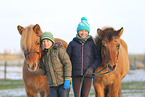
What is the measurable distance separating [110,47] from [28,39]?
156 cm

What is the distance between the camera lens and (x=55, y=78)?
389cm

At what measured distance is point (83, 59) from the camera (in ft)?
13.6

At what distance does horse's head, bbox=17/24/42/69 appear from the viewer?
3.89m

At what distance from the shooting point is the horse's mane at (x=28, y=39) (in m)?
3.96

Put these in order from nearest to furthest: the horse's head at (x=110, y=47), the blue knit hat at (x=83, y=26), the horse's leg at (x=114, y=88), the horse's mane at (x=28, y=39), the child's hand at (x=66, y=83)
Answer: the child's hand at (x=66, y=83) → the horse's mane at (x=28, y=39) → the horse's head at (x=110, y=47) → the blue knit hat at (x=83, y=26) → the horse's leg at (x=114, y=88)

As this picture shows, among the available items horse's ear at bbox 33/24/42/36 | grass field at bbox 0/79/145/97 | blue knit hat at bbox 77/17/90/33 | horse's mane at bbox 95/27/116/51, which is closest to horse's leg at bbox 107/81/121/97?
horse's mane at bbox 95/27/116/51

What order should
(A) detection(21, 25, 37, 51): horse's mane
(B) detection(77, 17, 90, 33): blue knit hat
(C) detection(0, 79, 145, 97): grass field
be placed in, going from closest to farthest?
1. (A) detection(21, 25, 37, 51): horse's mane
2. (B) detection(77, 17, 90, 33): blue knit hat
3. (C) detection(0, 79, 145, 97): grass field

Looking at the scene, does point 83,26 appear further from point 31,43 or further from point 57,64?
point 31,43

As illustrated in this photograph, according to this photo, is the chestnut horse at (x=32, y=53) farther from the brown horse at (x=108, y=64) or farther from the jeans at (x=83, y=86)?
the brown horse at (x=108, y=64)

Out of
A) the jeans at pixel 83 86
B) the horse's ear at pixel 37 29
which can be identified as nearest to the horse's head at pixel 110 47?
the jeans at pixel 83 86

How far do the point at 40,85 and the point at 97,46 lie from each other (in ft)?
4.71

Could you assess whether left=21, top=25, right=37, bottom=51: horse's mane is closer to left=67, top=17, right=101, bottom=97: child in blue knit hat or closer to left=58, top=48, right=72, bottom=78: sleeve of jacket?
left=58, top=48, right=72, bottom=78: sleeve of jacket

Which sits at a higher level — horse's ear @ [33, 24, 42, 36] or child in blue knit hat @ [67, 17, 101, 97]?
horse's ear @ [33, 24, 42, 36]

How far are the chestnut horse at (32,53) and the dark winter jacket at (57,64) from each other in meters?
0.24
